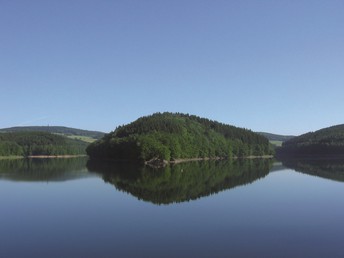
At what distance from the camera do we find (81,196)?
4484 centimetres

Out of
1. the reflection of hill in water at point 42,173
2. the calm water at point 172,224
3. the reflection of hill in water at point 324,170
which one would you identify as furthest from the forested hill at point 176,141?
the calm water at point 172,224

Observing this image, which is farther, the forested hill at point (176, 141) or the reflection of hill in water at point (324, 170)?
the forested hill at point (176, 141)

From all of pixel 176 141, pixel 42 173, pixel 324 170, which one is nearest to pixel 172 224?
pixel 42 173

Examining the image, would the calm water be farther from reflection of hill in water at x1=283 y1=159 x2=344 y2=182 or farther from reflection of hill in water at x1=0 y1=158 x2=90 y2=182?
reflection of hill in water at x1=283 y1=159 x2=344 y2=182

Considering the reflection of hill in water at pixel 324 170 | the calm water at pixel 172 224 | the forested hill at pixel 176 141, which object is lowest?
the calm water at pixel 172 224

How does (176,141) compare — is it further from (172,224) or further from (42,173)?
(172,224)

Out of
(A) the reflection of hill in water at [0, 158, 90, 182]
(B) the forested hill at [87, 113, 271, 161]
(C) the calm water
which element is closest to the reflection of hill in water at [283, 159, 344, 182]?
(C) the calm water

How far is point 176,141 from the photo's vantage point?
436 feet

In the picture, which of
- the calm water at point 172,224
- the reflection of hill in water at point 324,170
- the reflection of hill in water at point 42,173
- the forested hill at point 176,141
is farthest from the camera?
the forested hill at point 176,141

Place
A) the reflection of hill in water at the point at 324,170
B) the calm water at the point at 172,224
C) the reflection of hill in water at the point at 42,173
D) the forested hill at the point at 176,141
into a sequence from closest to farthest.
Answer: the calm water at the point at 172,224, the reflection of hill in water at the point at 42,173, the reflection of hill in water at the point at 324,170, the forested hill at the point at 176,141

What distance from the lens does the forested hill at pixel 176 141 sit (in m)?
125

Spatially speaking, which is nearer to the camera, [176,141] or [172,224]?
[172,224]

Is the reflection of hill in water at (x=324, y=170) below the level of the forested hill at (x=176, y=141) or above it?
below

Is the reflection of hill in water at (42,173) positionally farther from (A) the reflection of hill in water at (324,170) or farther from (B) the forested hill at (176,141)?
(A) the reflection of hill in water at (324,170)
